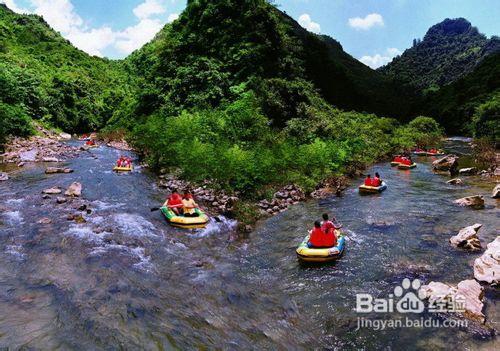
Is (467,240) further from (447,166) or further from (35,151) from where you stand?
(35,151)

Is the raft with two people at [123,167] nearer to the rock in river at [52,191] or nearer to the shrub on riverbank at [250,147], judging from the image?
the shrub on riverbank at [250,147]

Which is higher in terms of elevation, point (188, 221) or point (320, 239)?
point (320, 239)

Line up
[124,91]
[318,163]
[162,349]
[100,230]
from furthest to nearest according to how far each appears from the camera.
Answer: [124,91] → [318,163] → [100,230] → [162,349]

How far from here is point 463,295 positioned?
30.0ft

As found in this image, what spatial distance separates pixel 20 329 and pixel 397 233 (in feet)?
38.8

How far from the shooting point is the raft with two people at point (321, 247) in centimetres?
1147

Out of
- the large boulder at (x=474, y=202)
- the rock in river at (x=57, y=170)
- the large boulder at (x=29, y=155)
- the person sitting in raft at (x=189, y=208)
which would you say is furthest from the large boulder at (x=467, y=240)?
the large boulder at (x=29, y=155)

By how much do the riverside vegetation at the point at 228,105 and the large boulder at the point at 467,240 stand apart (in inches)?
331

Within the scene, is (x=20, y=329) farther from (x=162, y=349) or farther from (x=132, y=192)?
(x=132, y=192)

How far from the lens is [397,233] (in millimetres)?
14062

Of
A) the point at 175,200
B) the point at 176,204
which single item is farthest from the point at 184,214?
the point at 175,200

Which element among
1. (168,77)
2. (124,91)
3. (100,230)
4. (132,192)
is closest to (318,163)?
(132,192)

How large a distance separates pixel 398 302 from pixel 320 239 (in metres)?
3.12

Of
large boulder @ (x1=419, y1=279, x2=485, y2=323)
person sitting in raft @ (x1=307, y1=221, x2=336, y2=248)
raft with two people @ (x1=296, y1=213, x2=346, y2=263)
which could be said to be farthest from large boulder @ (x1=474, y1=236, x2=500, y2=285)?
person sitting in raft @ (x1=307, y1=221, x2=336, y2=248)
